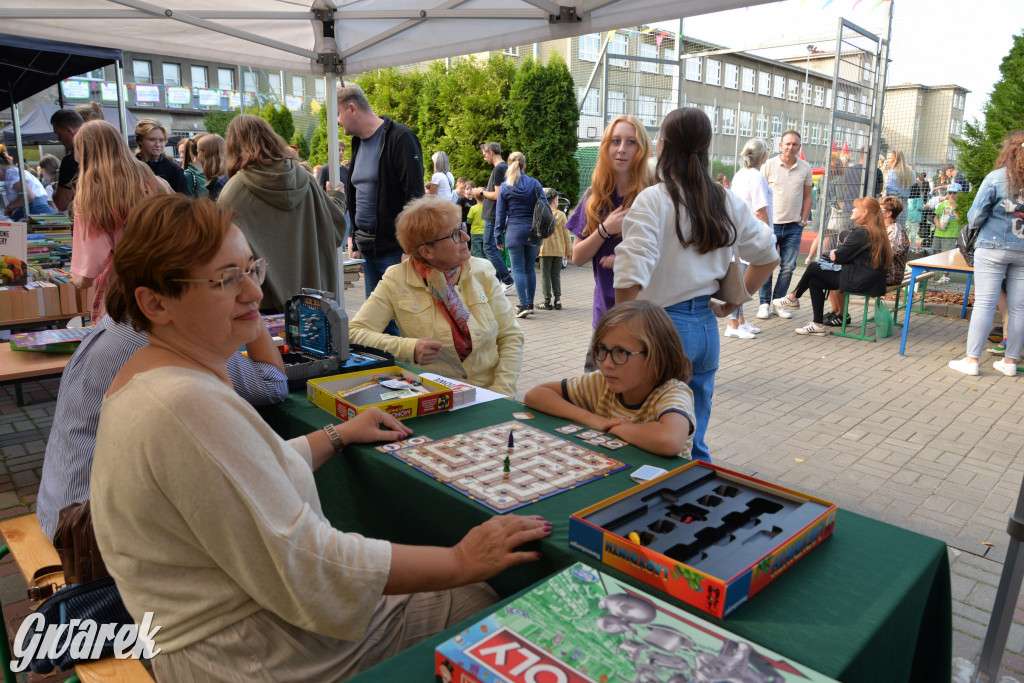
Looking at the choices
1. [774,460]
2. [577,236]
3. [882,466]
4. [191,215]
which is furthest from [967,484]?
[191,215]

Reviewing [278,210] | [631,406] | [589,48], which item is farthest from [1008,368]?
[589,48]

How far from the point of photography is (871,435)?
4.79 m

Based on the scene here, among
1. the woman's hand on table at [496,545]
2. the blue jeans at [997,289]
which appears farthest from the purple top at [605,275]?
the blue jeans at [997,289]

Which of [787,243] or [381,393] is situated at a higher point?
[787,243]

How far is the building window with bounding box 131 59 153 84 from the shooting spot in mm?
37688

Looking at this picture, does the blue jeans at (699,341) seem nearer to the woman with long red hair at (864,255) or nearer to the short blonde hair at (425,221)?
the short blonde hair at (425,221)

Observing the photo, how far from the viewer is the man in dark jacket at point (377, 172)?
488 cm

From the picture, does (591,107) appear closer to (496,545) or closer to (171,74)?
(496,545)

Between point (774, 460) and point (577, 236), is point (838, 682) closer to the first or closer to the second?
point (577, 236)

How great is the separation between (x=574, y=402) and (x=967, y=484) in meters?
2.95

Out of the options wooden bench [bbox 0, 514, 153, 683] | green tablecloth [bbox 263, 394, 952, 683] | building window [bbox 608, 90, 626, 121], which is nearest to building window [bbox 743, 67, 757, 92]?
building window [bbox 608, 90, 626, 121]

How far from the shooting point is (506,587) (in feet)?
5.64

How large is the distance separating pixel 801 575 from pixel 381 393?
151 centimetres

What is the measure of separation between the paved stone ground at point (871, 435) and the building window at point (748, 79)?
932 inches
